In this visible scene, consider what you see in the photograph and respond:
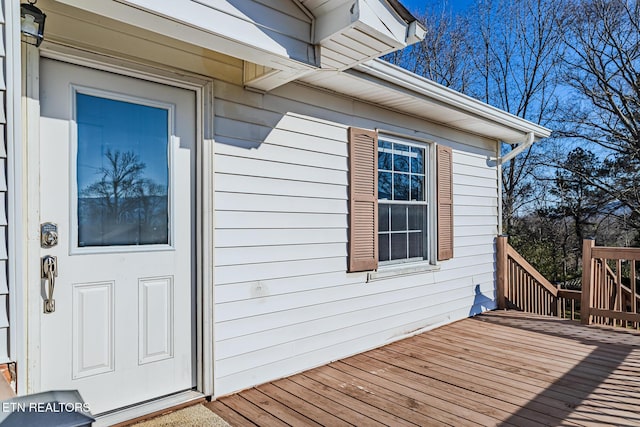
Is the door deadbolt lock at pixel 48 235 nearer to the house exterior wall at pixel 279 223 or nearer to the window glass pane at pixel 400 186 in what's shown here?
the house exterior wall at pixel 279 223

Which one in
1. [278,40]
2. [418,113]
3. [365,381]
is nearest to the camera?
[278,40]

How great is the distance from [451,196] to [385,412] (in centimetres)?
295

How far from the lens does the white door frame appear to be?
82.1 inches

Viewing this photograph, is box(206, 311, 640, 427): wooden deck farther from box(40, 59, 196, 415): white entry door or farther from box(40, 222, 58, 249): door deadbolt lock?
box(40, 222, 58, 249): door deadbolt lock

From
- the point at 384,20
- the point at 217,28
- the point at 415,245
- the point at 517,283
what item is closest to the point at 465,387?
the point at 415,245

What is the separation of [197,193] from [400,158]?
2.37 meters

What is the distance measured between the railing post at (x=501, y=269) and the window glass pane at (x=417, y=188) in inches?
70.9

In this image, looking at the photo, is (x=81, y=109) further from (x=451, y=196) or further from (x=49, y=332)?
(x=451, y=196)

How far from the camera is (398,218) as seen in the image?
14.3 ft

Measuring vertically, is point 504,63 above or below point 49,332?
above

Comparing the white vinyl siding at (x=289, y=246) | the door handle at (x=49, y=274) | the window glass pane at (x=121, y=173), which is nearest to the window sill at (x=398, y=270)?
the white vinyl siding at (x=289, y=246)

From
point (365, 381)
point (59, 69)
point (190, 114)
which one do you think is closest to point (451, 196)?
point (365, 381)

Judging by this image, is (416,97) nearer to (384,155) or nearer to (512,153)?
(384,155)

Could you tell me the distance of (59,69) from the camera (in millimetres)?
2223
